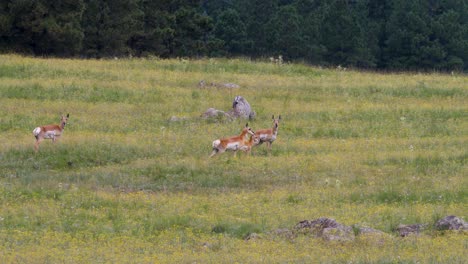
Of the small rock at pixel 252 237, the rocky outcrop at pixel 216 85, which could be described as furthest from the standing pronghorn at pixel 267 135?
the rocky outcrop at pixel 216 85

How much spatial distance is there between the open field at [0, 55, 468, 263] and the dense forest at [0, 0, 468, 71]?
17.5 meters

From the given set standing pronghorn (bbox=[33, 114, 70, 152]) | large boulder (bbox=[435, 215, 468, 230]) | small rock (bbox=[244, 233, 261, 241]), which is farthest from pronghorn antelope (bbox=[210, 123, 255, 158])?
large boulder (bbox=[435, 215, 468, 230])

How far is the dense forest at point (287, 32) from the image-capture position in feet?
194

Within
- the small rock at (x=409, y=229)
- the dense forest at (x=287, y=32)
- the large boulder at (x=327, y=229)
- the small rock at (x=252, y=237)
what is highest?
the large boulder at (x=327, y=229)

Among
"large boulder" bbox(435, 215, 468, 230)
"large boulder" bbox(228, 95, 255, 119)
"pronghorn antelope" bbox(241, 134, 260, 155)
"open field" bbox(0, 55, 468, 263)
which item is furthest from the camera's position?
"large boulder" bbox(228, 95, 255, 119)

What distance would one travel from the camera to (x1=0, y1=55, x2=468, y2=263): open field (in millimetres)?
16078

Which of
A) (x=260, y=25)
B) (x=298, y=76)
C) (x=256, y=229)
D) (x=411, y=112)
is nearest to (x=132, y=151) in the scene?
(x=256, y=229)

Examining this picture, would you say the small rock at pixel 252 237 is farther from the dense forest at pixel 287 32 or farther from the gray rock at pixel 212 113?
the dense forest at pixel 287 32

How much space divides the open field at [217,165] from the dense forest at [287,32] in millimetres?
17478

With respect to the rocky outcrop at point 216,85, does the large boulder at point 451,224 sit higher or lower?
higher

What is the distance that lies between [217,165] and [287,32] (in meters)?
49.1

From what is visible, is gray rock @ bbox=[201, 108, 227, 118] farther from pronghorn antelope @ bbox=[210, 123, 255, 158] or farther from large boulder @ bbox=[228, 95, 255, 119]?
pronghorn antelope @ bbox=[210, 123, 255, 158]

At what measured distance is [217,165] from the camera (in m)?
24.5

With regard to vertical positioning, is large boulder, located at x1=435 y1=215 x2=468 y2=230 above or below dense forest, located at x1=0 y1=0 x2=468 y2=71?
above
